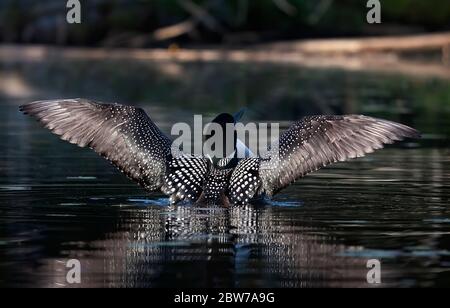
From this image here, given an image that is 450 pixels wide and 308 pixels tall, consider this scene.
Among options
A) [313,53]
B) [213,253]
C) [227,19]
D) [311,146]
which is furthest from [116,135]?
[227,19]

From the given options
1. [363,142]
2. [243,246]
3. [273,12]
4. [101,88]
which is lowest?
[243,246]

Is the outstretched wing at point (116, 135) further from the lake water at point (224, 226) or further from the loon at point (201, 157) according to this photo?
the lake water at point (224, 226)

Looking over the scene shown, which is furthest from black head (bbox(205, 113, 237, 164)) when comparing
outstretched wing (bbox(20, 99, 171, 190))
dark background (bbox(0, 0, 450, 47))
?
dark background (bbox(0, 0, 450, 47))

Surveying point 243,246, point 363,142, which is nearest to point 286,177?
point 363,142

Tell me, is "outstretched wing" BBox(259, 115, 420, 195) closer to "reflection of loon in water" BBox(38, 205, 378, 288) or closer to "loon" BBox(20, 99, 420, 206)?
"loon" BBox(20, 99, 420, 206)

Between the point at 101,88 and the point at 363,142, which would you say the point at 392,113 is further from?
the point at 363,142

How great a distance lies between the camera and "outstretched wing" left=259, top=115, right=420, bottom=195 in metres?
11.1

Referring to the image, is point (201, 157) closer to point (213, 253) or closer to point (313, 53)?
point (213, 253)

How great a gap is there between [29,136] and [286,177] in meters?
6.96

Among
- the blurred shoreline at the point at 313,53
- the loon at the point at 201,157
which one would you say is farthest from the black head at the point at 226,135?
the blurred shoreline at the point at 313,53

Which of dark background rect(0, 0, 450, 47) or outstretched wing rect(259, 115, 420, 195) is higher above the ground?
dark background rect(0, 0, 450, 47)

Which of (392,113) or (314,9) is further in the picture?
(314,9)

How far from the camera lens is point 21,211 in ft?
35.1

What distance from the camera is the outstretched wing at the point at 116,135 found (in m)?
11.2
